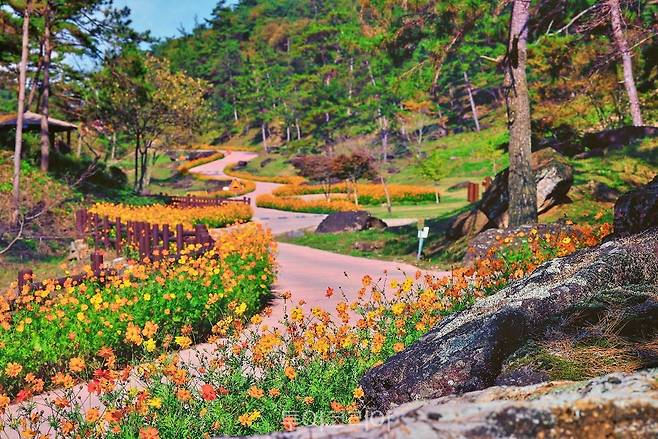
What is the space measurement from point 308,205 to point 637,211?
31.1m

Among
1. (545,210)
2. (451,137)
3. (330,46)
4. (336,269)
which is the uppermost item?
(330,46)

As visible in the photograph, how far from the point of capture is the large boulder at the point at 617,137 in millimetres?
19781

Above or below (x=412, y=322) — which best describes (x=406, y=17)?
above

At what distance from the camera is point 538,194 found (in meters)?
16.3

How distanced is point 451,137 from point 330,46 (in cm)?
3074

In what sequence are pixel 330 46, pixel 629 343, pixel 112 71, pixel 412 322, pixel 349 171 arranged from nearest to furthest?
pixel 629 343 → pixel 412 322 → pixel 112 71 → pixel 349 171 → pixel 330 46

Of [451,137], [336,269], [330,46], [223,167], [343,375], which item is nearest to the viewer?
[343,375]

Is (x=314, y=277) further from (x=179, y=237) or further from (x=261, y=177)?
(x=261, y=177)

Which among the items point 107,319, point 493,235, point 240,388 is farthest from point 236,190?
point 240,388

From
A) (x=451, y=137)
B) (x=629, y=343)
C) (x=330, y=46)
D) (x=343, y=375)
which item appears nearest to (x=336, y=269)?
(x=343, y=375)

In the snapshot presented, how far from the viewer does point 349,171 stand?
121 feet

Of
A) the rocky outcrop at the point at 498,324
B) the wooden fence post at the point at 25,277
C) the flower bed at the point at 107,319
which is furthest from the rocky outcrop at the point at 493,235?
the rocky outcrop at the point at 498,324

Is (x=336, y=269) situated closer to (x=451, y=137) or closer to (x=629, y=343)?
(x=629, y=343)

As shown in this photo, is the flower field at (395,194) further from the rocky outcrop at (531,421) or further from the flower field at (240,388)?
the rocky outcrop at (531,421)
